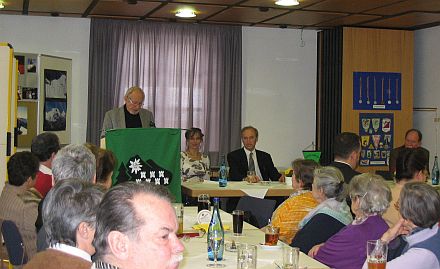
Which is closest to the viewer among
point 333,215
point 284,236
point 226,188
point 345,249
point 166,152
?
point 345,249

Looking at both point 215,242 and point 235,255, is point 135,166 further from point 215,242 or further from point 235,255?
point 215,242

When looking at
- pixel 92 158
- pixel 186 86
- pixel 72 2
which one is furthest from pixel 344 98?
pixel 92 158

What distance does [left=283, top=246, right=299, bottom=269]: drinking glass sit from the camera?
3443 millimetres

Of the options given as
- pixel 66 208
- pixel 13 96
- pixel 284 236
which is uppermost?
pixel 13 96

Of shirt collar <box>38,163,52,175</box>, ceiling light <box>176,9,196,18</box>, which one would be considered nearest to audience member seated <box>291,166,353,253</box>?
shirt collar <box>38,163,52,175</box>

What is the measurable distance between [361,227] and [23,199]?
7.63ft

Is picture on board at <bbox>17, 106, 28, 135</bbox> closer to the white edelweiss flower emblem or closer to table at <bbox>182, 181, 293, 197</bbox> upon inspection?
table at <bbox>182, 181, 293, 197</bbox>

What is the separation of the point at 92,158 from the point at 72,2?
15.5 ft

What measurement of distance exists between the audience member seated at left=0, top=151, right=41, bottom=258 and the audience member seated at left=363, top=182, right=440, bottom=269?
228cm

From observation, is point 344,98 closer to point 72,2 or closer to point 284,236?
point 72,2

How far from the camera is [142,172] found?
6.00 m

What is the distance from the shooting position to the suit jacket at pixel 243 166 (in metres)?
8.45

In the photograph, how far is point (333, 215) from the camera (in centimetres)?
449

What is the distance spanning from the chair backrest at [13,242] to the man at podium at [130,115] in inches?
140
